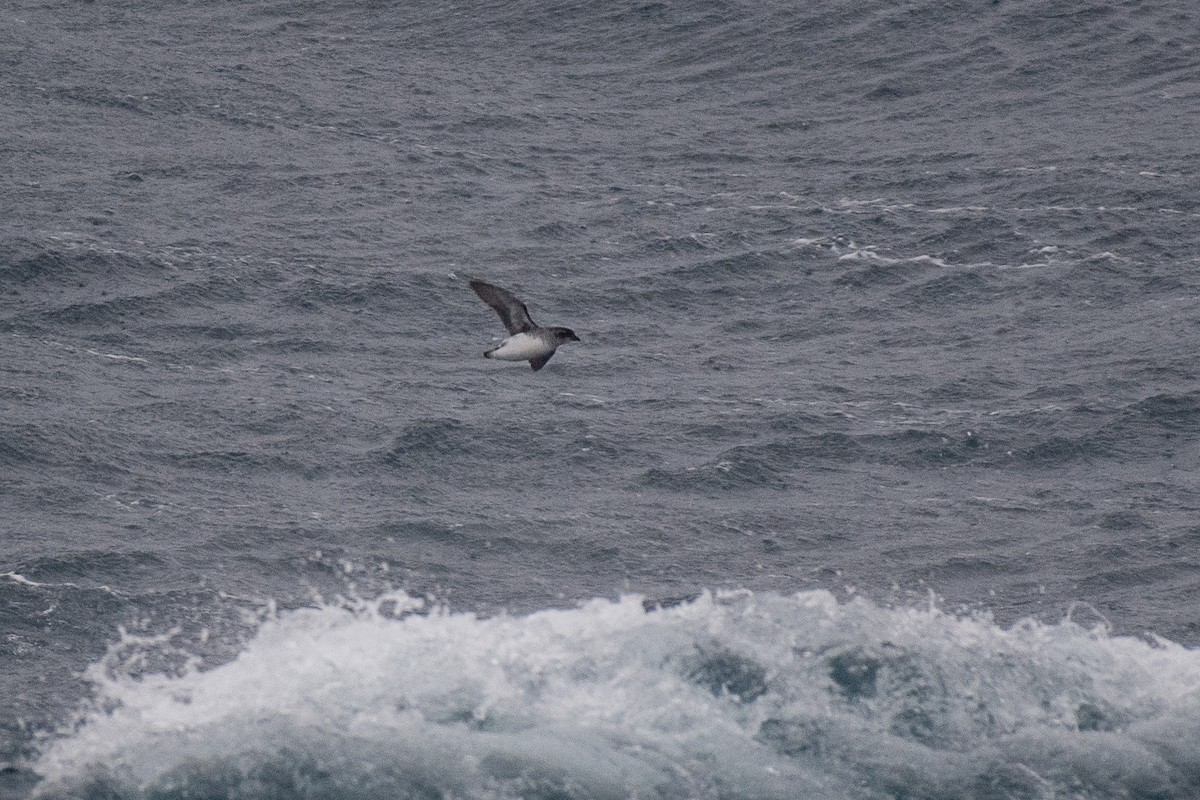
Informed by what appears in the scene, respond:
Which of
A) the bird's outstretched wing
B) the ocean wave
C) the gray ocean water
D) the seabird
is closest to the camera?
the ocean wave

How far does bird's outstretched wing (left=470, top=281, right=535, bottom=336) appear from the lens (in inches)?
1081

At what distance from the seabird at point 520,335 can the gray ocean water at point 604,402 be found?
178 inches

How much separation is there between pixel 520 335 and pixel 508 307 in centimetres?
57

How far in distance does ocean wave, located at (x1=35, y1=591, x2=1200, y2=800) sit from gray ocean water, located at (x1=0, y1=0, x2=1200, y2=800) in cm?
8

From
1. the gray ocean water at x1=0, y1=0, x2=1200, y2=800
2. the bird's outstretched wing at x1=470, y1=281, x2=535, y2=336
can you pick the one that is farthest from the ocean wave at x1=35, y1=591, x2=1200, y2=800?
the bird's outstretched wing at x1=470, y1=281, x2=535, y2=336

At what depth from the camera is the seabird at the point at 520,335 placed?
27.8 metres

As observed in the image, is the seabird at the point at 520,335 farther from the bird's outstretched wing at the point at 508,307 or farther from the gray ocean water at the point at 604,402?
the gray ocean water at the point at 604,402

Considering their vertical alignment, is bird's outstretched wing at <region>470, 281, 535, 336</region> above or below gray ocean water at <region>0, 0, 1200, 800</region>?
above

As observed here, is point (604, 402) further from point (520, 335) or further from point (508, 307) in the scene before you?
point (508, 307)

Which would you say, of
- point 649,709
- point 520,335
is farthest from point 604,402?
point 649,709

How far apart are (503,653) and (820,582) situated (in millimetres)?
5653

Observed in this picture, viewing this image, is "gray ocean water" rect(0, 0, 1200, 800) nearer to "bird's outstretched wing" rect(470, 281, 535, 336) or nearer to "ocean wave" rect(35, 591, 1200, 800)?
"ocean wave" rect(35, 591, 1200, 800)

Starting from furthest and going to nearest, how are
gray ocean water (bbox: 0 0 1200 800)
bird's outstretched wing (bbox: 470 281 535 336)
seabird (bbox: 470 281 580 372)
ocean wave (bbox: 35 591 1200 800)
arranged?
1. gray ocean water (bbox: 0 0 1200 800)
2. seabird (bbox: 470 281 580 372)
3. bird's outstretched wing (bbox: 470 281 535 336)
4. ocean wave (bbox: 35 591 1200 800)

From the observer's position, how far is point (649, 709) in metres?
28.7
